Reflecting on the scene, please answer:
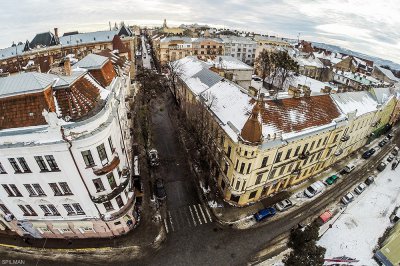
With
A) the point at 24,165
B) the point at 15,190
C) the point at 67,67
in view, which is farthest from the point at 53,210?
the point at 67,67

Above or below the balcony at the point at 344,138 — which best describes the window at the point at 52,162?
above

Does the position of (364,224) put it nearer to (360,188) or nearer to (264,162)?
(360,188)

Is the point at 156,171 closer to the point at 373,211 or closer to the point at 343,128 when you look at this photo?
the point at 343,128

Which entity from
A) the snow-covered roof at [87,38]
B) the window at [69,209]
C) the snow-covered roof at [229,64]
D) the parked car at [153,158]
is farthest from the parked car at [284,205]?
the snow-covered roof at [87,38]

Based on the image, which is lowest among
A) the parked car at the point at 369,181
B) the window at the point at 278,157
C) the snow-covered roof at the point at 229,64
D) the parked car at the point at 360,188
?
the parked car at the point at 369,181

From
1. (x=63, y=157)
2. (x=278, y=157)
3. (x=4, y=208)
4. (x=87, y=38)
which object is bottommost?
(x=4, y=208)

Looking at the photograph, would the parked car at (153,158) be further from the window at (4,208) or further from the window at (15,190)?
the window at (4,208)

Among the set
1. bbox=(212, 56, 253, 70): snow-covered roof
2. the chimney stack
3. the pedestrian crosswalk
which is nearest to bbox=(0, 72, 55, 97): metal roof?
the chimney stack
